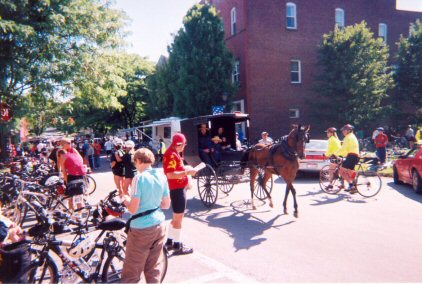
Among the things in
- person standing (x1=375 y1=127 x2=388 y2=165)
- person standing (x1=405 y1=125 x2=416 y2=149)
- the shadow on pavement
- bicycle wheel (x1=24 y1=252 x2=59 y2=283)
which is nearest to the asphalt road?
the shadow on pavement

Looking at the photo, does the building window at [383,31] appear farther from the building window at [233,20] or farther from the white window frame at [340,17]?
the building window at [233,20]

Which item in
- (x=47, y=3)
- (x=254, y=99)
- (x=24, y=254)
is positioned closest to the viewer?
(x=24, y=254)

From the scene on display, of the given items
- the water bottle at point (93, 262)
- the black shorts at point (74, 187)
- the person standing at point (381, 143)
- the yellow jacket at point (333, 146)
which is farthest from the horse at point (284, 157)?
the person standing at point (381, 143)

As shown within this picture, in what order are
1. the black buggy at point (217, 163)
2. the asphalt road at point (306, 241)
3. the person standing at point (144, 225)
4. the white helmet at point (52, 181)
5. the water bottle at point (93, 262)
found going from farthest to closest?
the black buggy at point (217, 163), the white helmet at point (52, 181), the asphalt road at point (306, 241), the water bottle at point (93, 262), the person standing at point (144, 225)

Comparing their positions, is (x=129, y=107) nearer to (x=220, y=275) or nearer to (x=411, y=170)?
(x=411, y=170)

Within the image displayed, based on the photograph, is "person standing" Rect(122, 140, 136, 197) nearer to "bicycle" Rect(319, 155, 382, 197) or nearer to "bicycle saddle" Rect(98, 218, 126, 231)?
"bicycle saddle" Rect(98, 218, 126, 231)

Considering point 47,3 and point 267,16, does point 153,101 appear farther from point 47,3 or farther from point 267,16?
point 47,3

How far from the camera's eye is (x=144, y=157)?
12.5 feet

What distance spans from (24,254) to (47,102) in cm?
1494

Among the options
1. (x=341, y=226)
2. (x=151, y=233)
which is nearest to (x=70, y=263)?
(x=151, y=233)

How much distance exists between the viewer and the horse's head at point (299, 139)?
826 cm

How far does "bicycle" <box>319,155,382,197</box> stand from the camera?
10045 mm

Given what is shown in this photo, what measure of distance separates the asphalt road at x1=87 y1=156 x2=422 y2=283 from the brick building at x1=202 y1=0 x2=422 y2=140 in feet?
52.5

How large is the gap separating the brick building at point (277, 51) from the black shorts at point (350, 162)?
14920 millimetres
